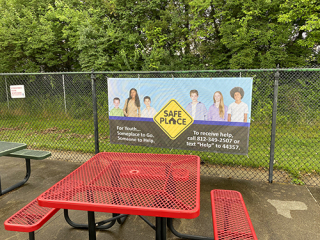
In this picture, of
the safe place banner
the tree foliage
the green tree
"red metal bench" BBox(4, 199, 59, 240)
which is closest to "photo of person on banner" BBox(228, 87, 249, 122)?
the safe place banner

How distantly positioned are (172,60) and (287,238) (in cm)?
1151

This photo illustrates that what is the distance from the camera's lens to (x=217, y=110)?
3.84 meters

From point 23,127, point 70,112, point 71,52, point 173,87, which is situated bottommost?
point 23,127

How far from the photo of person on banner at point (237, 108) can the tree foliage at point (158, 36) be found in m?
8.36

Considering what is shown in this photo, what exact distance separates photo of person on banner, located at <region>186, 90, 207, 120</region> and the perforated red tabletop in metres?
1.27

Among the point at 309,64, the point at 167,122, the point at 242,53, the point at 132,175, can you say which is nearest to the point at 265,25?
the point at 242,53

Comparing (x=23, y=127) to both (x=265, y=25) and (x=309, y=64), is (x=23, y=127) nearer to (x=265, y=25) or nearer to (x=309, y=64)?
(x=265, y=25)

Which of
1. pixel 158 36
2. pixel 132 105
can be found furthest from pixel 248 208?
pixel 158 36

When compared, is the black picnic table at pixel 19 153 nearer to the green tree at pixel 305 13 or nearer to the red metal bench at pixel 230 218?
the red metal bench at pixel 230 218

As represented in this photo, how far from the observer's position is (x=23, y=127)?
8297mm

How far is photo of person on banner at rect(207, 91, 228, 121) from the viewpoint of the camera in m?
3.79

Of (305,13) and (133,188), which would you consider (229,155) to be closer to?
(133,188)

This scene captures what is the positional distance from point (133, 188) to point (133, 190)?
38 mm

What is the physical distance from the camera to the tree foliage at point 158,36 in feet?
36.5
